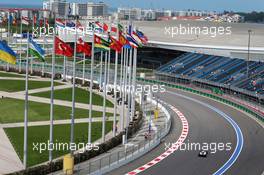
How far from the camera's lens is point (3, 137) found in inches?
1795

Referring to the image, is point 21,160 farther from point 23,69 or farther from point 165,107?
point 23,69

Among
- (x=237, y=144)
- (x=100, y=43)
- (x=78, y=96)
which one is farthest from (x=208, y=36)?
(x=100, y=43)

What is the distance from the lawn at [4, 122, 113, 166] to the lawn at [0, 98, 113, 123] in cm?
397

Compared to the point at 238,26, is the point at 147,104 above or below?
below

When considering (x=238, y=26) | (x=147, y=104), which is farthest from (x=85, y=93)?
(x=238, y=26)

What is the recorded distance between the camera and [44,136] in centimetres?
4656

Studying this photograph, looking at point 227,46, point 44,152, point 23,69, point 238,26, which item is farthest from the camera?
point 238,26

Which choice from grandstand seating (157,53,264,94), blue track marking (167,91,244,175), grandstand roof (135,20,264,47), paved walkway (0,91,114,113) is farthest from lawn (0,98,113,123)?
grandstand roof (135,20,264,47)

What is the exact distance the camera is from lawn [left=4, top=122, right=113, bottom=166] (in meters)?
40.7

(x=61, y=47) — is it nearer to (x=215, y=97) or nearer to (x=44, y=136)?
(x=44, y=136)

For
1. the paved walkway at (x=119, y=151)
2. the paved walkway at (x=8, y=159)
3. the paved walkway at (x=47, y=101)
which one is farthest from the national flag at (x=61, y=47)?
the paved walkway at (x=47, y=101)

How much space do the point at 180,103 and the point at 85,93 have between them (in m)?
13.7

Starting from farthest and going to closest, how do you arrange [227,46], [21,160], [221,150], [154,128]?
[227,46] → [154,128] → [221,150] → [21,160]

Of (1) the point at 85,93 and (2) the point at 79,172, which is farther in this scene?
(1) the point at 85,93
